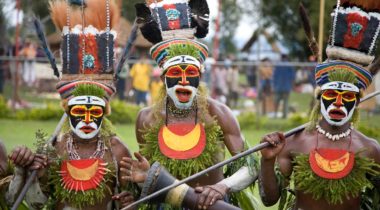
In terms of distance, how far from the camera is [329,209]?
5.68 meters

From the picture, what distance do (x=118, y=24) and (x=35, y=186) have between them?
1467 mm

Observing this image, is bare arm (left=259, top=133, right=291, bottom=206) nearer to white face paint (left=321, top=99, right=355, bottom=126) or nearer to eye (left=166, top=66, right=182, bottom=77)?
white face paint (left=321, top=99, right=355, bottom=126)

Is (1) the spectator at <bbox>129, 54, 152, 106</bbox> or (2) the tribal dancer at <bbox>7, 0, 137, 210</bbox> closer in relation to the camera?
(2) the tribal dancer at <bbox>7, 0, 137, 210</bbox>

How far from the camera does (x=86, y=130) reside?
618cm

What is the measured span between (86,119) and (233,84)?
43.1ft

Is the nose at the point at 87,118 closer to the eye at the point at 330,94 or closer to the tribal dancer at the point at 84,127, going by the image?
the tribal dancer at the point at 84,127

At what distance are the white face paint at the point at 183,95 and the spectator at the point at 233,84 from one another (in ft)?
39.4

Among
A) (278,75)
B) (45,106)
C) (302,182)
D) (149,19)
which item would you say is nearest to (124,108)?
(45,106)

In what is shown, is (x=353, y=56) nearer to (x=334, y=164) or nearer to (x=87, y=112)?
(x=334, y=164)

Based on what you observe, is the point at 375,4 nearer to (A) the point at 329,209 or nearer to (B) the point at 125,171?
(A) the point at 329,209

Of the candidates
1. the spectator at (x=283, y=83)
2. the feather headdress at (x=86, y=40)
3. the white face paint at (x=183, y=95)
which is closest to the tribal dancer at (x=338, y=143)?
the white face paint at (x=183, y=95)

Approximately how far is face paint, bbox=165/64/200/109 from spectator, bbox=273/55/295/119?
1038 cm

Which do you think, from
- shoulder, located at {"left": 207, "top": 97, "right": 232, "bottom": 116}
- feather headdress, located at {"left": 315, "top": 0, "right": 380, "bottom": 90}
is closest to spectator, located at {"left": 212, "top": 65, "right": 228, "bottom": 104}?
shoulder, located at {"left": 207, "top": 97, "right": 232, "bottom": 116}

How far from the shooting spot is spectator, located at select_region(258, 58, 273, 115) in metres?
17.1
